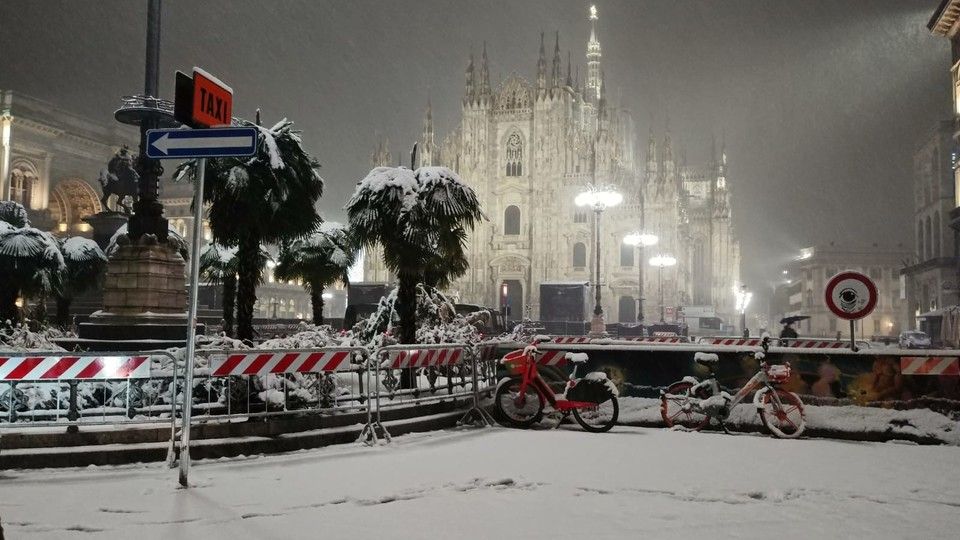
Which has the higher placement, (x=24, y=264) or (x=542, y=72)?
(x=542, y=72)

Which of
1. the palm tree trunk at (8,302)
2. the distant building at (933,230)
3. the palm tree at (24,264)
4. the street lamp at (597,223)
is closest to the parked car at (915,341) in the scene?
the distant building at (933,230)

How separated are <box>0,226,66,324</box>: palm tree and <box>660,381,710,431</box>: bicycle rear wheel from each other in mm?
14518

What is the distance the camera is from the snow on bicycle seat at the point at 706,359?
31.3 feet

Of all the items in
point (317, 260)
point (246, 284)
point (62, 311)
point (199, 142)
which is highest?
point (317, 260)

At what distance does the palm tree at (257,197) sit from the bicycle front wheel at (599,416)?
5.77 metres

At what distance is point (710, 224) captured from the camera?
268ft

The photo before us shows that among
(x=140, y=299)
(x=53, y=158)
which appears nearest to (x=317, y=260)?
(x=140, y=299)

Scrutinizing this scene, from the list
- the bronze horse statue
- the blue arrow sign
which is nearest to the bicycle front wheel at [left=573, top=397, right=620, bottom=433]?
the blue arrow sign

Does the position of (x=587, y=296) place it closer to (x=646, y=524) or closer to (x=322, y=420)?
(x=322, y=420)

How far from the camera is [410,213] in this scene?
39.2 ft

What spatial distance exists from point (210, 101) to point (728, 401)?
23.5 feet

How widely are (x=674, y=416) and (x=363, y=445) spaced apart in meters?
4.30

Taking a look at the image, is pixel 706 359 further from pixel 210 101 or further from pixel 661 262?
pixel 661 262

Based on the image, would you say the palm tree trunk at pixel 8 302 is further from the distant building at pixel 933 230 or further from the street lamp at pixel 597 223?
the distant building at pixel 933 230
